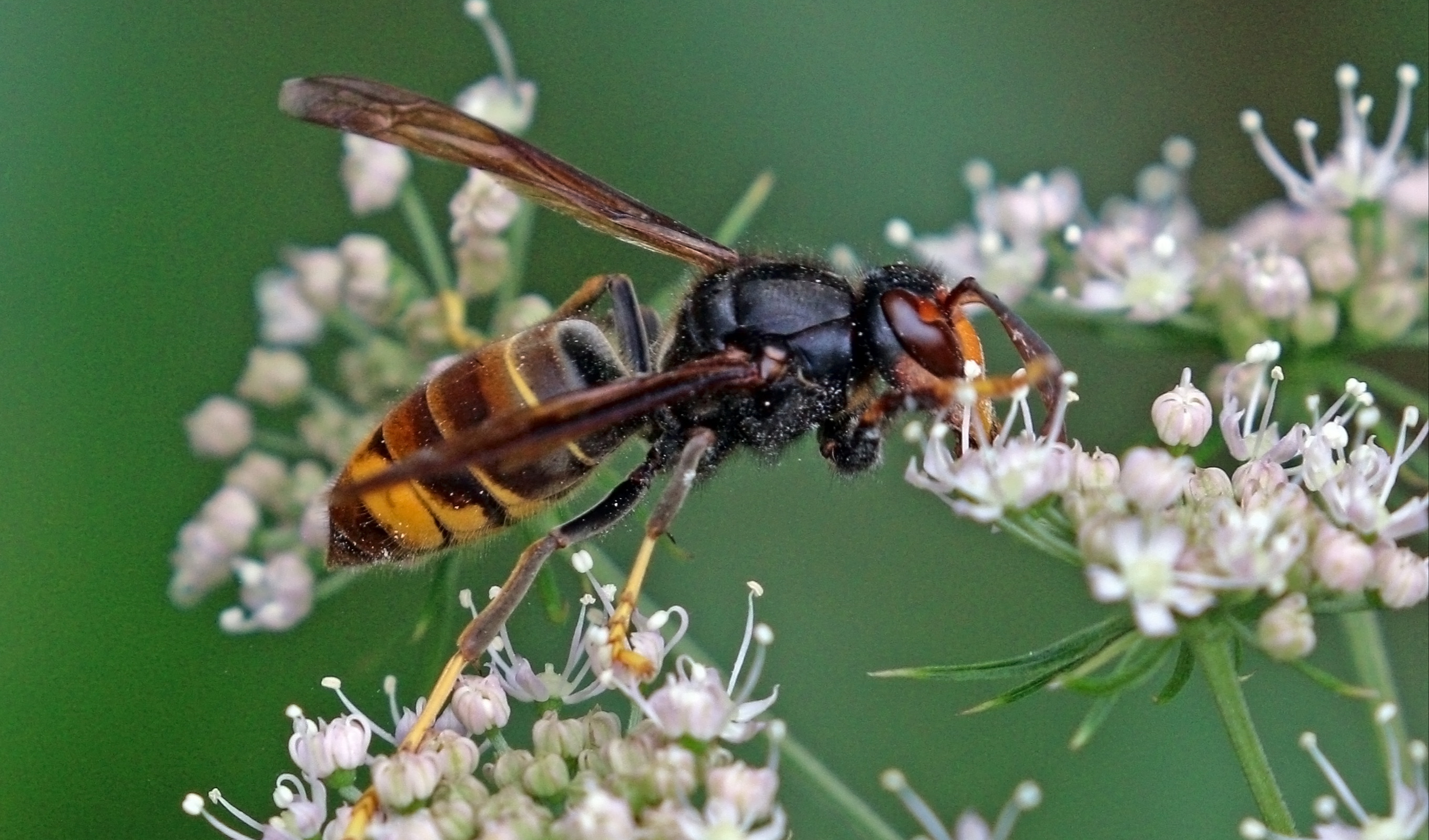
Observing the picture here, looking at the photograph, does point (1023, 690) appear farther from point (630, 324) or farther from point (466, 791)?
point (630, 324)

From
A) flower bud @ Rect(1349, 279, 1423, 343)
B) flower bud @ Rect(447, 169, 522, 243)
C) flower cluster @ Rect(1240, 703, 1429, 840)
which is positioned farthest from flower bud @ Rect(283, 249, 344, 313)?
flower cluster @ Rect(1240, 703, 1429, 840)

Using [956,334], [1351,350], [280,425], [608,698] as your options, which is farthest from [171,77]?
[1351,350]

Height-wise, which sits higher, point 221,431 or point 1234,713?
point 221,431

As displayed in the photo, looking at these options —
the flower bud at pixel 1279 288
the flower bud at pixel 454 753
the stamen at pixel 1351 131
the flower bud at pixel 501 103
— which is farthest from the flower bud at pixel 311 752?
the stamen at pixel 1351 131

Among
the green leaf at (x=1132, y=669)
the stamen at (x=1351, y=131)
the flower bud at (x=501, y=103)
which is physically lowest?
the green leaf at (x=1132, y=669)

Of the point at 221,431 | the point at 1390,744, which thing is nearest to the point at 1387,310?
the point at 1390,744

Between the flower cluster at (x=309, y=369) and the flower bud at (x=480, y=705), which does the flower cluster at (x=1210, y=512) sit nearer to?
the flower bud at (x=480, y=705)

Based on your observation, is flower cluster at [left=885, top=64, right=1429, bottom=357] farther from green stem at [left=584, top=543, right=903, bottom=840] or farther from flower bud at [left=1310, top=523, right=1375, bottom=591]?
green stem at [left=584, top=543, right=903, bottom=840]
